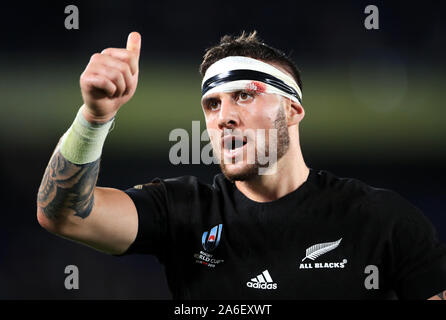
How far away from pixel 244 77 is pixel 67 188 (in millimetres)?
701

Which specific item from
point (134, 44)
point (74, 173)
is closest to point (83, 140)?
point (74, 173)

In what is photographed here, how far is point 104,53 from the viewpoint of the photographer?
4.11 ft

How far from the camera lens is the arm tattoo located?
1.36 meters

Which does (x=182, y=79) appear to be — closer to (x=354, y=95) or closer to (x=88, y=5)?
(x=88, y=5)

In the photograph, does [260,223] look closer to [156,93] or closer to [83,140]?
[83,140]

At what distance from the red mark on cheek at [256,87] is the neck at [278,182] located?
0.23 m

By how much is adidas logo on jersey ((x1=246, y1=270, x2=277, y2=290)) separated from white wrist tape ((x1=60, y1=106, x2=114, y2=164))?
0.61m

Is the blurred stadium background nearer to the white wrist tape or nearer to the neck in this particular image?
the neck

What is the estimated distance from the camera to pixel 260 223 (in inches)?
67.7

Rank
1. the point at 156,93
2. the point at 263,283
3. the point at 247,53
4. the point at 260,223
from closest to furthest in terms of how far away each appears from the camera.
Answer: the point at 263,283
the point at 260,223
the point at 247,53
the point at 156,93

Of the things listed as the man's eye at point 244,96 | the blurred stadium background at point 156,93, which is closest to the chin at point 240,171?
the man's eye at point 244,96

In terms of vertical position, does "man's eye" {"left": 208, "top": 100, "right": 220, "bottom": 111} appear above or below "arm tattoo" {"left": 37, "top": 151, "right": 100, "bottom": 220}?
above

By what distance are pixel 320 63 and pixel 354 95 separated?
28cm

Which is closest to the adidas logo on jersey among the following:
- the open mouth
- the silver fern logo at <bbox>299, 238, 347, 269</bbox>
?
the silver fern logo at <bbox>299, 238, 347, 269</bbox>
